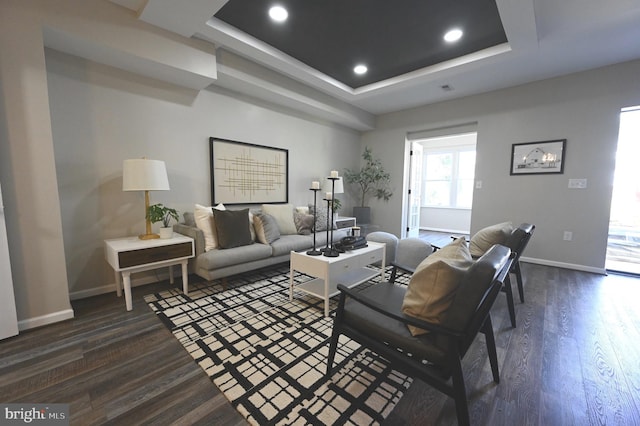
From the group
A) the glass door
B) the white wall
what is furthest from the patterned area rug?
the glass door

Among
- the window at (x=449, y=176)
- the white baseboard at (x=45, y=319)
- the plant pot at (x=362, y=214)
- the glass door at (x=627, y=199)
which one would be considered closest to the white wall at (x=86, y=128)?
the white baseboard at (x=45, y=319)

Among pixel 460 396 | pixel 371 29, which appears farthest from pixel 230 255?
pixel 371 29

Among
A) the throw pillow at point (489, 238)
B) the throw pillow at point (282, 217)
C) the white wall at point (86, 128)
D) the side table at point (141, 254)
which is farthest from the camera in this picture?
the throw pillow at point (282, 217)

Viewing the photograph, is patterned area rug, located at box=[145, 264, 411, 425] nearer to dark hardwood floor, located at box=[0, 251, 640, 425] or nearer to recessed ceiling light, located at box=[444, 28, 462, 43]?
dark hardwood floor, located at box=[0, 251, 640, 425]

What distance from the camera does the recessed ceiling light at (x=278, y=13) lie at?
2366 mm

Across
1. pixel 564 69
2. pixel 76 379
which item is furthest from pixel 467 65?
pixel 76 379

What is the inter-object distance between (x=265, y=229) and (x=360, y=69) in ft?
8.59

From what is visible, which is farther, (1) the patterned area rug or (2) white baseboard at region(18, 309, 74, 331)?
(2) white baseboard at region(18, 309, 74, 331)

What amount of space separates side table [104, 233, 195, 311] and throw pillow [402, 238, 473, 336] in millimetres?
2264

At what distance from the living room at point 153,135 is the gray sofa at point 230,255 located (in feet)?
2.03

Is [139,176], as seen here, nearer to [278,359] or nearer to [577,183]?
[278,359]

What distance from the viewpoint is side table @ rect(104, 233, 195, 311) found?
227 centimetres

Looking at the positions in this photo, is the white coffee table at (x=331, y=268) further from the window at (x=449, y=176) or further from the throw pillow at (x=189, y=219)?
the window at (x=449, y=176)

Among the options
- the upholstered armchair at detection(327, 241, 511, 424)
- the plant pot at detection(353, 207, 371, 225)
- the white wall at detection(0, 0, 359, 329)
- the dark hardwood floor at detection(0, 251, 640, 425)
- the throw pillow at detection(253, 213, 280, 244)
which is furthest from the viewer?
the plant pot at detection(353, 207, 371, 225)
